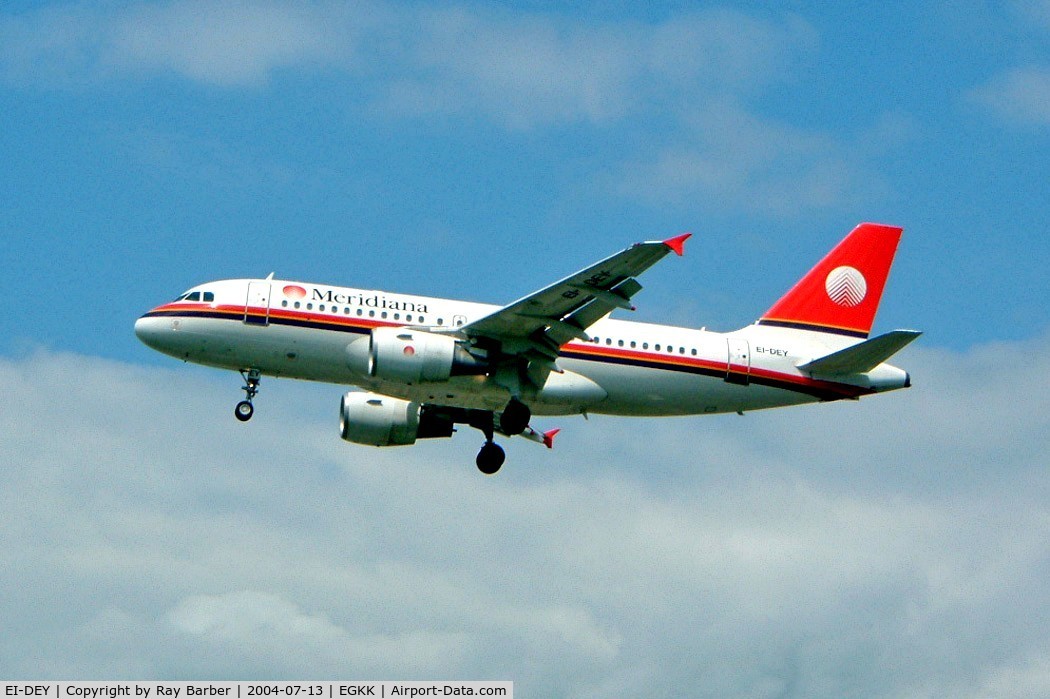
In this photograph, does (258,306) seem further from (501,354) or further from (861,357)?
(861,357)

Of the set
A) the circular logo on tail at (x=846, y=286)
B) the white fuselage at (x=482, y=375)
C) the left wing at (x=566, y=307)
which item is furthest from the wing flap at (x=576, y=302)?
the circular logo on tail at (x=846, y=286)

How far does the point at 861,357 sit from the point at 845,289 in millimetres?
5271

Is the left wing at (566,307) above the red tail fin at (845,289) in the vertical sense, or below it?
below

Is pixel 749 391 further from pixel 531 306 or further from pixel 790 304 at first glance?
pixel 531 306

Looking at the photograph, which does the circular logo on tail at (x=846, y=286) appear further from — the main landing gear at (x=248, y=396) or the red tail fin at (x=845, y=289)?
the main landing gear at (x=248, y=396)

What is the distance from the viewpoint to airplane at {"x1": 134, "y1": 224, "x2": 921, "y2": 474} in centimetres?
5088

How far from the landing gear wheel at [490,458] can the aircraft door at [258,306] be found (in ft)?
28.8

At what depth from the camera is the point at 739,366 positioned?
180ft

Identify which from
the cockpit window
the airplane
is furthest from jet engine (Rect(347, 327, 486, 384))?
the cockpit window

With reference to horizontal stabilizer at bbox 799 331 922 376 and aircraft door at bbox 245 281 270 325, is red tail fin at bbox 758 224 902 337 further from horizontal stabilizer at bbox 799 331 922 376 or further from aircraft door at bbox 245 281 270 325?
aircraft door at bbox 245 281 270 325

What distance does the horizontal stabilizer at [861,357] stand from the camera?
51.8 metres

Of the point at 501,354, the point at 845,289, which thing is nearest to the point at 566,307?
the point at 501,354

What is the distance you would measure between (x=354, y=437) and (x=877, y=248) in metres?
18.2

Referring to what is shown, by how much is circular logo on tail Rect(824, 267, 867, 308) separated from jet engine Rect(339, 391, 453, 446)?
43.0ft
